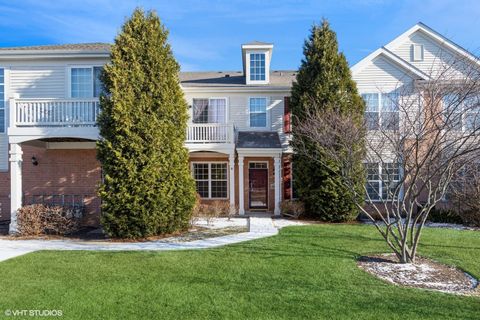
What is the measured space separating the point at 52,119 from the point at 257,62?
1002 cm

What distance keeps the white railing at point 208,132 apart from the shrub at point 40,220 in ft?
19.6

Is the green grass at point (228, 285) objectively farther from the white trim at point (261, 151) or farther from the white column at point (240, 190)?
the white trim at point (261, 151)

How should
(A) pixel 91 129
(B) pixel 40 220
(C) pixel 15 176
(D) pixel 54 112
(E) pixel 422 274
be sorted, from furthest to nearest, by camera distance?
(D) pixel 54 112, (A) pixel 91 129, (C) pixel 15 176, (B) pixel 40 220, (E) pixel 422 274

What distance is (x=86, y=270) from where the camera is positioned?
6.46 meters

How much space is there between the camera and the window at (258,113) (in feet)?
54.1

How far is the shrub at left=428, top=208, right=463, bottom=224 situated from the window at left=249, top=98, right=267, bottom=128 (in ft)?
28.0

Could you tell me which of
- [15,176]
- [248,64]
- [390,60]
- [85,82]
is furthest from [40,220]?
[390,60]

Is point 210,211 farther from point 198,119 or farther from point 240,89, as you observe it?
point 240,89

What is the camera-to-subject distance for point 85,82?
514 inches

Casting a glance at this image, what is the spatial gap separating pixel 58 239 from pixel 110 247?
7.56 feet

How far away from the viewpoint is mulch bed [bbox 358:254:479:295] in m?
5.63

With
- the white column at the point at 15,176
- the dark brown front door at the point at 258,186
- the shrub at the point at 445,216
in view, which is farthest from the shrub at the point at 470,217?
the white column at the point at 15,176

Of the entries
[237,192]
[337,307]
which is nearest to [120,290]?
[337,307]

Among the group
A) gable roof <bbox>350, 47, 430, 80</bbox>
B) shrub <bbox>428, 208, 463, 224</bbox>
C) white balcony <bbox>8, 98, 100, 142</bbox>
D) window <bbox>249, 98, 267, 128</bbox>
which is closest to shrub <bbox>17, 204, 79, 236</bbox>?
white balcony <bbox>8, 98, 100, 142</bbox>
